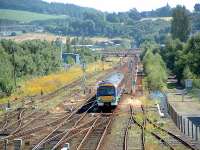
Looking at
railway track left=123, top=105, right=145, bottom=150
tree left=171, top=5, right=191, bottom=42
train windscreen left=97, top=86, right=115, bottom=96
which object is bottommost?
railway track left=123, top=105, right=145, bottom=150

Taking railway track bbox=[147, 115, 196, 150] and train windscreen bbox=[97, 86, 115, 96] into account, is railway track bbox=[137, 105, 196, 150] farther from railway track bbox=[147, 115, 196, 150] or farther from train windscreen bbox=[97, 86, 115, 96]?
train windscreen bbox=[97, 86, 115, 96]

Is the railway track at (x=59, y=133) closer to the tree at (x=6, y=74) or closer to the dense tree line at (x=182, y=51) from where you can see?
the tree at (x=6, y=74)

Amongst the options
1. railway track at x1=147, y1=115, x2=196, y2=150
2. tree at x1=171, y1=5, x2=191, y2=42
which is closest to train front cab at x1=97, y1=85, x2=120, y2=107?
railway track at x1=147, y1=115, x2=196, y2=150

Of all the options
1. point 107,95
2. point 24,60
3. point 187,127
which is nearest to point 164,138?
point 187,127

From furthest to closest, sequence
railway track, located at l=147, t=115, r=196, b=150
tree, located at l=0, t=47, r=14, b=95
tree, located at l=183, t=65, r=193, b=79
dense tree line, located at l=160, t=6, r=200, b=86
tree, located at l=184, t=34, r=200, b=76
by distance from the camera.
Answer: dense tree line, located at l=160, t=6, r=200, b=86 → tree, located at l=184, t=34, r=200, b=76 → tree, located at l=183, t=65, r=193, b=79 → tree, located at l=0, t=47, r=14, b=95 → railway track, located at l=147, t=115, r=196, b=150

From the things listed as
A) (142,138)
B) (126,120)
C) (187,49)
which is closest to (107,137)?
(142,138)

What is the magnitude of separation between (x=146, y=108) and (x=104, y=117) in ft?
20.8

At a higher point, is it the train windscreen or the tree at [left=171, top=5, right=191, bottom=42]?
the tree at [left=171, top=5, right=191, bottom=42]

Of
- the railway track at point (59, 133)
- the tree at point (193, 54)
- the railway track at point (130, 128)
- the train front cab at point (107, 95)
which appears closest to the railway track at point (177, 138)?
the railway track at point (130, 128)

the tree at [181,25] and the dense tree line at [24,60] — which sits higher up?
the tree at [181,25]

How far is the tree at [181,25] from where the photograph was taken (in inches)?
4798

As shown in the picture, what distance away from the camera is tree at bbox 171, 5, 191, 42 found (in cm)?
12188

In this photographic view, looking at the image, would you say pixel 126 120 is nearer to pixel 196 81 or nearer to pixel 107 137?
pixel 107 137

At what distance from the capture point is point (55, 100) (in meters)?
53.0
